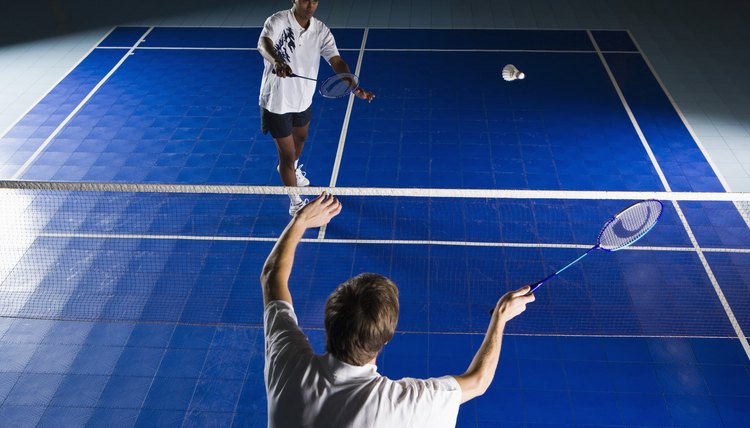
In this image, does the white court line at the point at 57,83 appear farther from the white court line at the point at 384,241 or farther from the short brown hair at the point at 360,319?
the short brown hair at the point at 360,319

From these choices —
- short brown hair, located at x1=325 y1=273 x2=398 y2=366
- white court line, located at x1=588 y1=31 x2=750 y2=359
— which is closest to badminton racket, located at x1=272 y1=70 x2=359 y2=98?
white court line, located at x1=588 y1=31 x2=750 y2=359

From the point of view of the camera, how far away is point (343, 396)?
7.79 ft

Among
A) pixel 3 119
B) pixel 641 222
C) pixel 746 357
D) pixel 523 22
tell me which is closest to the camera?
pixel 641 222

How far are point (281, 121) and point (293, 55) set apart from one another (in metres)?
0.72

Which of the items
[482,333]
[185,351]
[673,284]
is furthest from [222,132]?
[673,284]

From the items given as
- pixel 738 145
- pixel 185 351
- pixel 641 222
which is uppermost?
pixel 641 222

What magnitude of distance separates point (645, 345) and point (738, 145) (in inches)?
181

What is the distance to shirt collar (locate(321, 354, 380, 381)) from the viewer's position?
Answer: 2402 millimetres

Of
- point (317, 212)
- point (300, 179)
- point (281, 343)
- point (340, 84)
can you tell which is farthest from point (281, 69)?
point (281, 343)

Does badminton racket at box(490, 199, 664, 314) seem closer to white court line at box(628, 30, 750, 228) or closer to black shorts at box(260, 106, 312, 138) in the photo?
black shorts at box(260, 106, 312, 138)

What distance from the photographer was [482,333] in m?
6.35

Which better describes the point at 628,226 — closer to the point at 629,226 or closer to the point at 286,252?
the point at 629,226

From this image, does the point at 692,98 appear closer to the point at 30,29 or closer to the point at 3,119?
the point at 3,119

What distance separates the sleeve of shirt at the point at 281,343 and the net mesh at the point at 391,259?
374 cm
